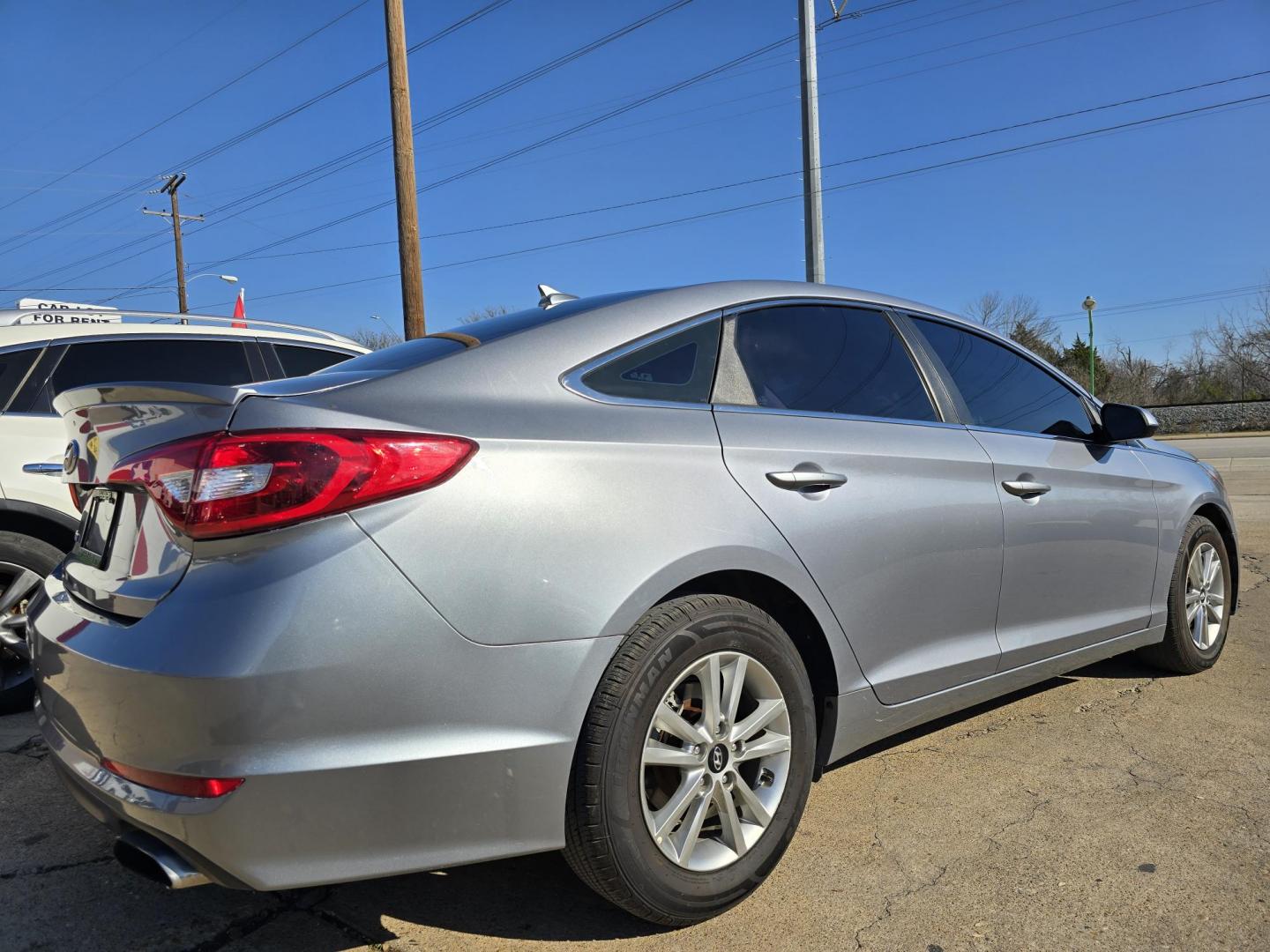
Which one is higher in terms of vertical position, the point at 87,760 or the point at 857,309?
the point at 857,309

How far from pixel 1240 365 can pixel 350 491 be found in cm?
6344

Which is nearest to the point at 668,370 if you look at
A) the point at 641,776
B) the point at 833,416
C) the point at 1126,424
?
the point at 833,416

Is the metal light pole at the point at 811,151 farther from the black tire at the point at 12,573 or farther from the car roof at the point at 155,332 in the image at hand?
the black tire at the point at 12,573

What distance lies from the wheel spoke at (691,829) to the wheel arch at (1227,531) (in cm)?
325

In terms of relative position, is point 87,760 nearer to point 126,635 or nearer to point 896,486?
point 126,635

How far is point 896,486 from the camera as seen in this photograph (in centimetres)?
283

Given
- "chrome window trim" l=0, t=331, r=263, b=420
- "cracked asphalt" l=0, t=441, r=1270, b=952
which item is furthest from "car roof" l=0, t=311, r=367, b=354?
"cracked asphalt" l=0, t=441, r=1270, b=952

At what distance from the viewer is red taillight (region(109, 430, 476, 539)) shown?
73.7 inches

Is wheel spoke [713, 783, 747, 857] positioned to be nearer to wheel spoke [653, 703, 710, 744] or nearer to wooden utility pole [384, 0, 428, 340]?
wheel spoke [653, 703, 710, 744]

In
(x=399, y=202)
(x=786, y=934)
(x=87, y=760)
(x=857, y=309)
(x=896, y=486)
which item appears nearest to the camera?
(x=87, y=760)

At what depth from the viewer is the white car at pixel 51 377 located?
4164mm

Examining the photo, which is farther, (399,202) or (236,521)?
(399,202)

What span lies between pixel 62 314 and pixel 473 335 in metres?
3.38

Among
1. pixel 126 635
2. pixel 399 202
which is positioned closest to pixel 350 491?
pixel 126 635
